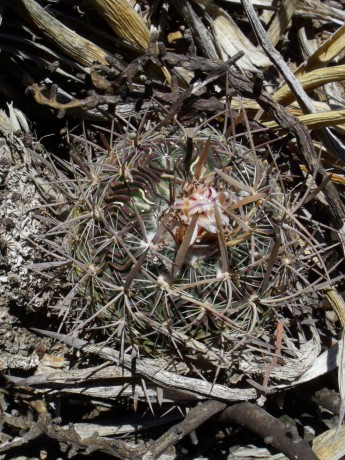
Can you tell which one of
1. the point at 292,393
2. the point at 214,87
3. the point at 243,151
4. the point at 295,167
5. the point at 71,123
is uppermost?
the point at 71,123

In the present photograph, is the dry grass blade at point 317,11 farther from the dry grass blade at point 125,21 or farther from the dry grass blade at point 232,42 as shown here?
the dry grass blade at point 125,21

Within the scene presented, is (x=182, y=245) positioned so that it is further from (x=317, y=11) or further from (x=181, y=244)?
(x=317, y=11)

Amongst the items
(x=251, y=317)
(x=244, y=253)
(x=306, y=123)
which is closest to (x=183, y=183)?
(x=244, y=253)

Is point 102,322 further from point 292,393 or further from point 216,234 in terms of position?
point 292,393

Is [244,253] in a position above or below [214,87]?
below

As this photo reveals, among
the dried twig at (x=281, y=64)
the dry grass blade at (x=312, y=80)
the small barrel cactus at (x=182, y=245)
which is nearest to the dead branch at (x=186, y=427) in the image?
the small barrel cactus at (x=182, y=245)

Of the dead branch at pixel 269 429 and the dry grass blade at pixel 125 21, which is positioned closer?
the dead branch at pixel 269 429
